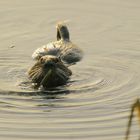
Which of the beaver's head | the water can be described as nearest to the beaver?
the water

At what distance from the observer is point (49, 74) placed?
1486 centimetres

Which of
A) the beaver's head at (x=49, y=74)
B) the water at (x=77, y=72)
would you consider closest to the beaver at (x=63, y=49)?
the water at (x=77, y=72)

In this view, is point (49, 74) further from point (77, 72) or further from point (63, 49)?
point (63, 49)

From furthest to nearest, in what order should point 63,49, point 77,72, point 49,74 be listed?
point 63,49 → point 77,72 → point 49,74

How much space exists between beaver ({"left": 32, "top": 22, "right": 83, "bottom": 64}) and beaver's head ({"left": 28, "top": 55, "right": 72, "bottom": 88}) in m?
1.72

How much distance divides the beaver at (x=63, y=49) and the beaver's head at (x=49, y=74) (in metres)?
1.72

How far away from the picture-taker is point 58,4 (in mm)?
20469

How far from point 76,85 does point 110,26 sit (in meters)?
4.50

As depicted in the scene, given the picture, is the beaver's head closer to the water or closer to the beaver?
the water

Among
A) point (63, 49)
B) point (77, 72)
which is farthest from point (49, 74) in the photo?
point (63, 49)

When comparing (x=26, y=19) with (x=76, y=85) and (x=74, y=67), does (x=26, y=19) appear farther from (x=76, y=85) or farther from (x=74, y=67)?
(x=76, y=85)

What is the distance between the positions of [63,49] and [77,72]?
1.83m

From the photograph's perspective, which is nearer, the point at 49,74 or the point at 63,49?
the point at 49,74

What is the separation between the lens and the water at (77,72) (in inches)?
476
